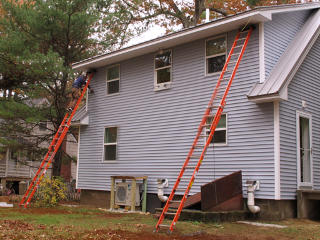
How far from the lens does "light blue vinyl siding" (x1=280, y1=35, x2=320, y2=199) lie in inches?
460

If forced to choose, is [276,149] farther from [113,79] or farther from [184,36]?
[113,79]

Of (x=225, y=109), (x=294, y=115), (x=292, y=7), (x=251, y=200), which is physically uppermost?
(x=292, y=7)

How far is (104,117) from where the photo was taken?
16.8m

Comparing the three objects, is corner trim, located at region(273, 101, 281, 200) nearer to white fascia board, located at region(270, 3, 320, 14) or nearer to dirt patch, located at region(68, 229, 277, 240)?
dirt patch, located at region(68, 229, 277, 240)

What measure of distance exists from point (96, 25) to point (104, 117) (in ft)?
23.9

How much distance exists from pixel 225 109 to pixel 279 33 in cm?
296

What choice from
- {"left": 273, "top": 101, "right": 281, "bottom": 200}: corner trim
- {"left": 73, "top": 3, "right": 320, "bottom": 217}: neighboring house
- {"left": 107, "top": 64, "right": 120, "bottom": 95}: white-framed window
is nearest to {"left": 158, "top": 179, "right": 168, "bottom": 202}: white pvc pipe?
{"left": 73, "top": 3, "right": 320, "bottom": 217}: neighboring house

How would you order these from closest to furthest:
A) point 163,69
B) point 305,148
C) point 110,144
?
point 305,148 < point 163,69 < point 110,144

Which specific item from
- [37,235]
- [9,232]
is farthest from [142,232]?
[9,232]

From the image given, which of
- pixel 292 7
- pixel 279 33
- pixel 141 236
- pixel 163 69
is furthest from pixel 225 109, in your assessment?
pixel 141 236

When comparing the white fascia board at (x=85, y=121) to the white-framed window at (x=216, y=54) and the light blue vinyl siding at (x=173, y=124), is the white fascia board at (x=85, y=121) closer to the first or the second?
the light blue vinyl siding at (x=173, y=124)

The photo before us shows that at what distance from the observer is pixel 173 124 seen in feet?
46.5

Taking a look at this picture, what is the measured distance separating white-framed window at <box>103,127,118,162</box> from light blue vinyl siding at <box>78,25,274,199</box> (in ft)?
0.72

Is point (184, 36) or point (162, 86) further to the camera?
point (162, 86)
